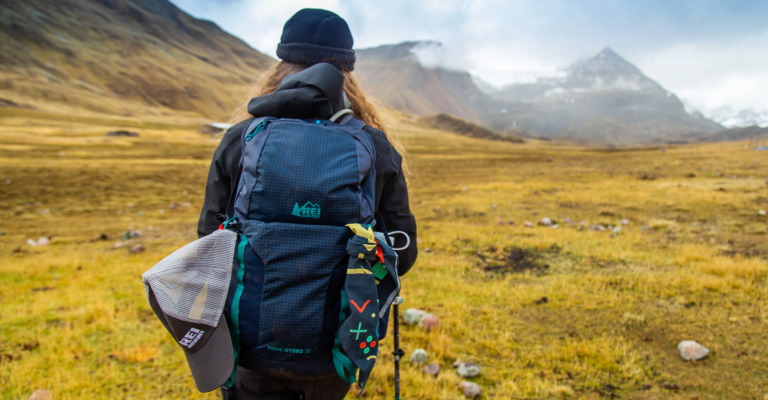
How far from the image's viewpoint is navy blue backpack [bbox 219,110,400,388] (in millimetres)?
1665

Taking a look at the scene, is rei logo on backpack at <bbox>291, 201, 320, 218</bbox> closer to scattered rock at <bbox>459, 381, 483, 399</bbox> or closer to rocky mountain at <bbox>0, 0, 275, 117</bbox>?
scattered rock at <bbox>459, 381, 483, 399</bbox>

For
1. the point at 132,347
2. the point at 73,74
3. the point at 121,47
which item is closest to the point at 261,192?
the point at 132,347

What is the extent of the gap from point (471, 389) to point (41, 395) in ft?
14.2

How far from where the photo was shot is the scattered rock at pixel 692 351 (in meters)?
4.21

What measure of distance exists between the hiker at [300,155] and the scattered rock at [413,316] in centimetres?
345

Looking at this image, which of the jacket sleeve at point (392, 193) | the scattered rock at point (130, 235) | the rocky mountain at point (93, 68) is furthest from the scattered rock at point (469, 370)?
the rocky mountain at point (93, 68)

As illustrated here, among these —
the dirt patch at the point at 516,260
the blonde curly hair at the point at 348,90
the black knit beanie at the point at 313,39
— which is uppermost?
the black knit beanie at the point at 313,39

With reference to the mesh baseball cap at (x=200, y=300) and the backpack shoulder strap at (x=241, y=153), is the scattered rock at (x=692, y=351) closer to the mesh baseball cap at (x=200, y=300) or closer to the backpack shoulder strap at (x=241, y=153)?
the mesh baseball cap at (x=200, y=300)

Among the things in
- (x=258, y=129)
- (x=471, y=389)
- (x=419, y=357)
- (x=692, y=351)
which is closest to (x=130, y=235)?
(x=419, y=357)

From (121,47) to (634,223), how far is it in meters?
209

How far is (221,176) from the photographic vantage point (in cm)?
205

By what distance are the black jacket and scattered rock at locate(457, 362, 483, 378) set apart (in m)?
2.66

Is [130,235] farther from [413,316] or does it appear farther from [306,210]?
[306,210]

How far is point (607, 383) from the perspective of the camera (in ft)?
13.1
